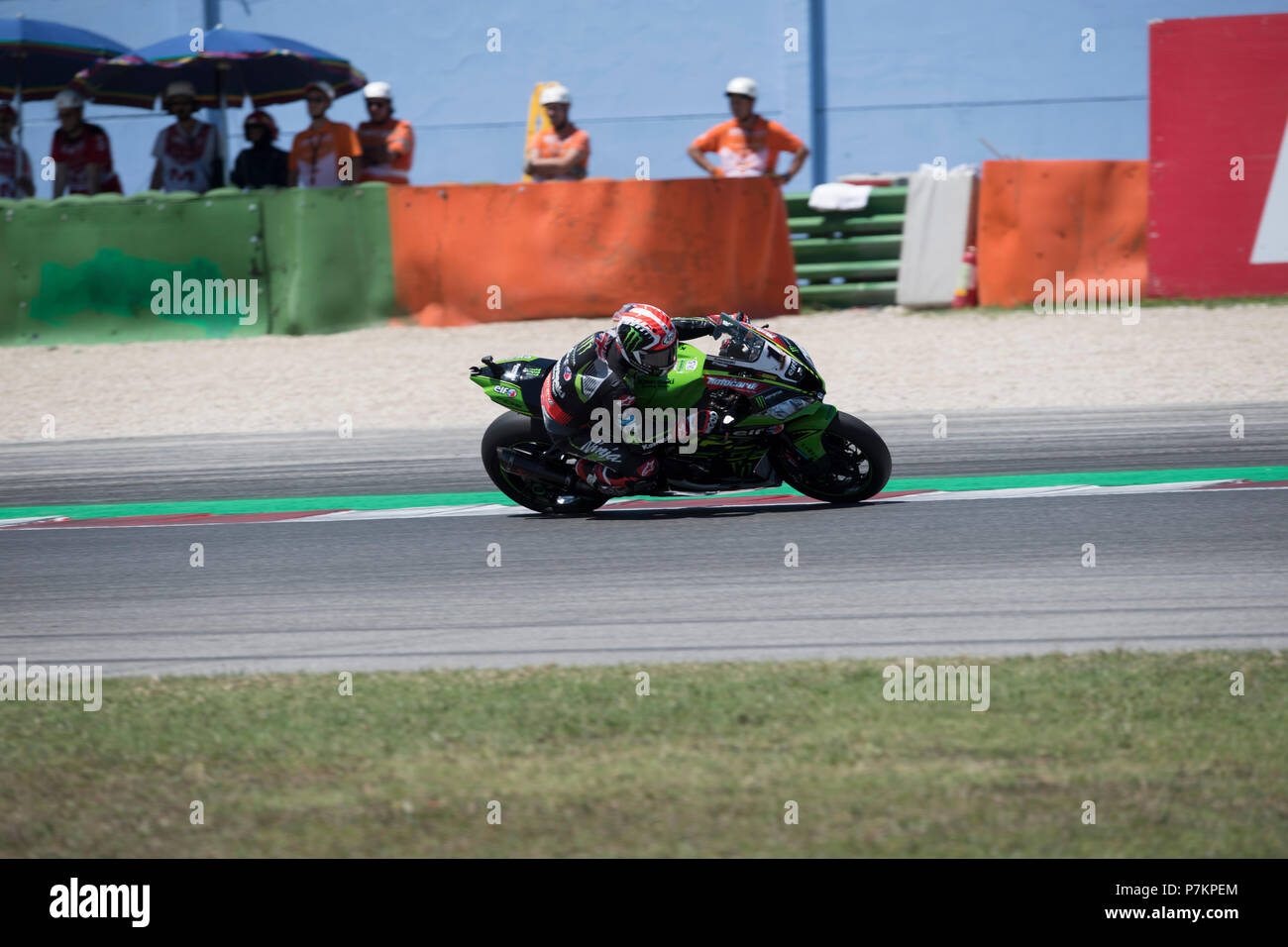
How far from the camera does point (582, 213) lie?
14383 millimetres

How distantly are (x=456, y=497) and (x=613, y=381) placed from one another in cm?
196

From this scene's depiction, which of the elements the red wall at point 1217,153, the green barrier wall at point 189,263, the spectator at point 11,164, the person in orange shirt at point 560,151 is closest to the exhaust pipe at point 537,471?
the green barrier wall at point 189,263

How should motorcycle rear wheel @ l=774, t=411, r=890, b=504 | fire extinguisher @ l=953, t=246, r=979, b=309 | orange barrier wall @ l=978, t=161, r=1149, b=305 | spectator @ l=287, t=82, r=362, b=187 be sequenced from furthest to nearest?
fire extinguisher @ l=953, t=246, r=979, b=309 < spectator @ l=287, t=82, r=362, b=187 < orange barrier wall @ l=978, t=161, r=1149, b=305 < motorcycle rear wheel @ l=774, t=411, r=890, b=504

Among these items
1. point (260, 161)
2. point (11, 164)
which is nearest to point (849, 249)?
point (260, 161)

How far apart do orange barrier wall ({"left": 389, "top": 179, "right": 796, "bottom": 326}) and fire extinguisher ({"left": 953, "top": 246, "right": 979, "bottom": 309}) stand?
5.66 ft

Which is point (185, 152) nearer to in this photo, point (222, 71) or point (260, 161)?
point (260, 161)

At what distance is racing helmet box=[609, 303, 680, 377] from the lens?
25.9 feet

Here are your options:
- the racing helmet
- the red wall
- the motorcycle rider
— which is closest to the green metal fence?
the red wall

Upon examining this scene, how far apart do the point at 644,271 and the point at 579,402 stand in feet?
20.3

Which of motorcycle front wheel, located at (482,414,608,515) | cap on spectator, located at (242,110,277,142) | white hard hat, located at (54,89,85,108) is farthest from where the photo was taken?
white hard hat, located at (54,89,85,108)

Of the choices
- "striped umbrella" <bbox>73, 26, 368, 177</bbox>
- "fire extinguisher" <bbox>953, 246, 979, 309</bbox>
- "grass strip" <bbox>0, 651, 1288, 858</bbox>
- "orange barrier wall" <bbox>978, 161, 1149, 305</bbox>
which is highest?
"striped umbrella" <bbox>73, 26, 368, 177</bbox>

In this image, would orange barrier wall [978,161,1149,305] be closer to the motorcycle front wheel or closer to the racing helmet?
the motorcycle front wheel

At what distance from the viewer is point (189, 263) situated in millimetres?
14727
